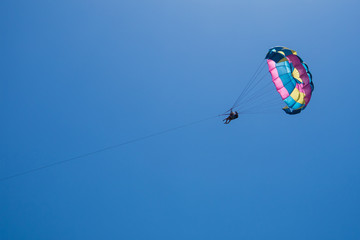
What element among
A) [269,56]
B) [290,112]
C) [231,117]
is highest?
[269,56]

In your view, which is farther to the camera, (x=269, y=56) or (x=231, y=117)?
(x=231, y=117)

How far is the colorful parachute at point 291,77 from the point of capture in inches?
499

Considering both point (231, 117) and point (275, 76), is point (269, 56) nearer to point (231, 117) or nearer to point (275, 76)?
point (275, 76)

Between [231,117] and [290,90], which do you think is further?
[231,117]

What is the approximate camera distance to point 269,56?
12750 mm

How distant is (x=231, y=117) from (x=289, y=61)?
13.8ft

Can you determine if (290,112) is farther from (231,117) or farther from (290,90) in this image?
(231,117)

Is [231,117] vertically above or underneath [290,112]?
above

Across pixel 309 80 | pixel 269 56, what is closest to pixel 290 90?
pixel 309 80

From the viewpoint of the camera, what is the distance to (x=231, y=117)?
14.3 metres

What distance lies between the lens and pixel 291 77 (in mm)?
13203

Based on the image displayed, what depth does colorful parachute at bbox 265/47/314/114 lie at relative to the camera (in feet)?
41.6

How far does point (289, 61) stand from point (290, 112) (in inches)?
105

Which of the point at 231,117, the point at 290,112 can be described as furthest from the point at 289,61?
the point at 231,117
